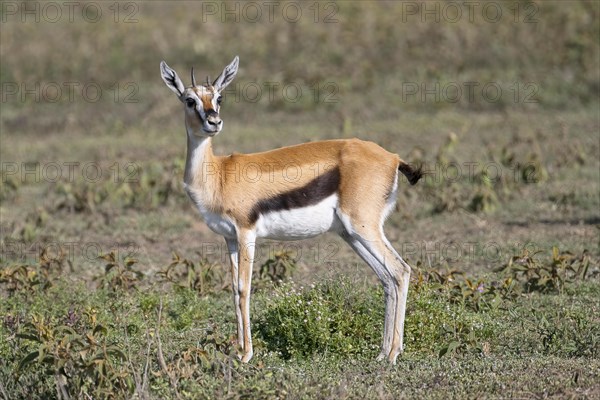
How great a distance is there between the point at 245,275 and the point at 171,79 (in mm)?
1387

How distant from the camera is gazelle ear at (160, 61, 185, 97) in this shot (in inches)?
260

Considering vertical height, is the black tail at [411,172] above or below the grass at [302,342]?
above

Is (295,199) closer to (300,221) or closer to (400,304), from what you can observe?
(300,221)

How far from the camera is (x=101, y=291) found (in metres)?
7.77

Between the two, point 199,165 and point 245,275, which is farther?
point 199,165

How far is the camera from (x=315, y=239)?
9.58 meters

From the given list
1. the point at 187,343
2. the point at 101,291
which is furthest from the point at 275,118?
the point at 187,343

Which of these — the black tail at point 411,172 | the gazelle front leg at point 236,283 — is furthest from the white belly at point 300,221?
the black tail at point 411,172

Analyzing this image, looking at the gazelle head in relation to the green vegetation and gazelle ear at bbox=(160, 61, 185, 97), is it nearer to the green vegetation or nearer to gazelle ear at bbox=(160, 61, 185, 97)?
gazelle ear at bbox=(160, 61, 185, 97)

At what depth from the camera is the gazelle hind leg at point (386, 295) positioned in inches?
246

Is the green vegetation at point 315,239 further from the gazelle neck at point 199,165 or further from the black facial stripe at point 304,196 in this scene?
the gazelle neck at point 199,165

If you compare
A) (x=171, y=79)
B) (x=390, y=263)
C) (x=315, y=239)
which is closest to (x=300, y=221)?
(x=390, y=263)

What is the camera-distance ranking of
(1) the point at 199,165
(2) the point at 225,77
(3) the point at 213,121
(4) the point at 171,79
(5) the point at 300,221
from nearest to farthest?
(3) the point at 213,121 < (5) the point at 300,221 < (1) the point at 199,165 < (2) the point at 225,77 < (4) the point at 171,79

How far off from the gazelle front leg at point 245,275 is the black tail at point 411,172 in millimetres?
1030
